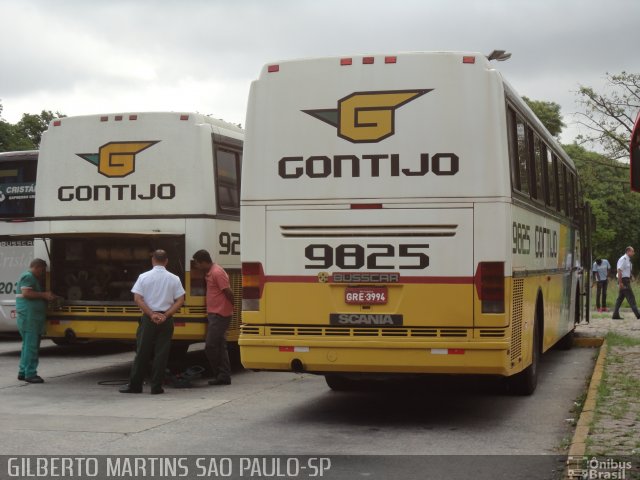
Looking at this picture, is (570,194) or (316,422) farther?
(570,194)

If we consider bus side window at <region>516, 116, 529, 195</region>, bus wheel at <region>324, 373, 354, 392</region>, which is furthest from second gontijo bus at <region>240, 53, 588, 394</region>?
bus wheel at <region>324, 373, 354, 392</region>

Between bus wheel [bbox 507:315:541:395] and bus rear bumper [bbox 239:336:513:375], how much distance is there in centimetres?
213

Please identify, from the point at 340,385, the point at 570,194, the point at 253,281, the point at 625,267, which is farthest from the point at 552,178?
the point at 625,267

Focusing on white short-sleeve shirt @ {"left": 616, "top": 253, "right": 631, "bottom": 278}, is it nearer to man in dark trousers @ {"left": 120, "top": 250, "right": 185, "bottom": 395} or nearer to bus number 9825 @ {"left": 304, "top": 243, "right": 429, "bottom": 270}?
man in dark trousers @ {"left": 120, "top": 250, "right": 185, "bottom": 395}

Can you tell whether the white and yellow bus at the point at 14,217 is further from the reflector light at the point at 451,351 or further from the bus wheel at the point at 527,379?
the reflector light at the point at 451,351

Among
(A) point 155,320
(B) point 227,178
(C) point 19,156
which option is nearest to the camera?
(A) point 155,320

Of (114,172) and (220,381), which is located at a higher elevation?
(114,172)

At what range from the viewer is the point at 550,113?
67125 mm

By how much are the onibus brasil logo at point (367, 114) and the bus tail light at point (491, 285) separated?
5.16 ft

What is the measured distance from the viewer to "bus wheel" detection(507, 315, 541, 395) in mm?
12008

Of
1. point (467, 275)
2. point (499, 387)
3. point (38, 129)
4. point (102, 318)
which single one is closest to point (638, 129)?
point (467, 275)

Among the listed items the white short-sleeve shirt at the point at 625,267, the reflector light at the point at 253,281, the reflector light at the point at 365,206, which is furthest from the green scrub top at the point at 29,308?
the white short-sleeve shirt at the point at 625,267

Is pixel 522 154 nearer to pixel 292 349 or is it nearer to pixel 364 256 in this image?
pixel 364 256

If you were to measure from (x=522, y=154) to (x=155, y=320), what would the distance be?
476 centimetres
